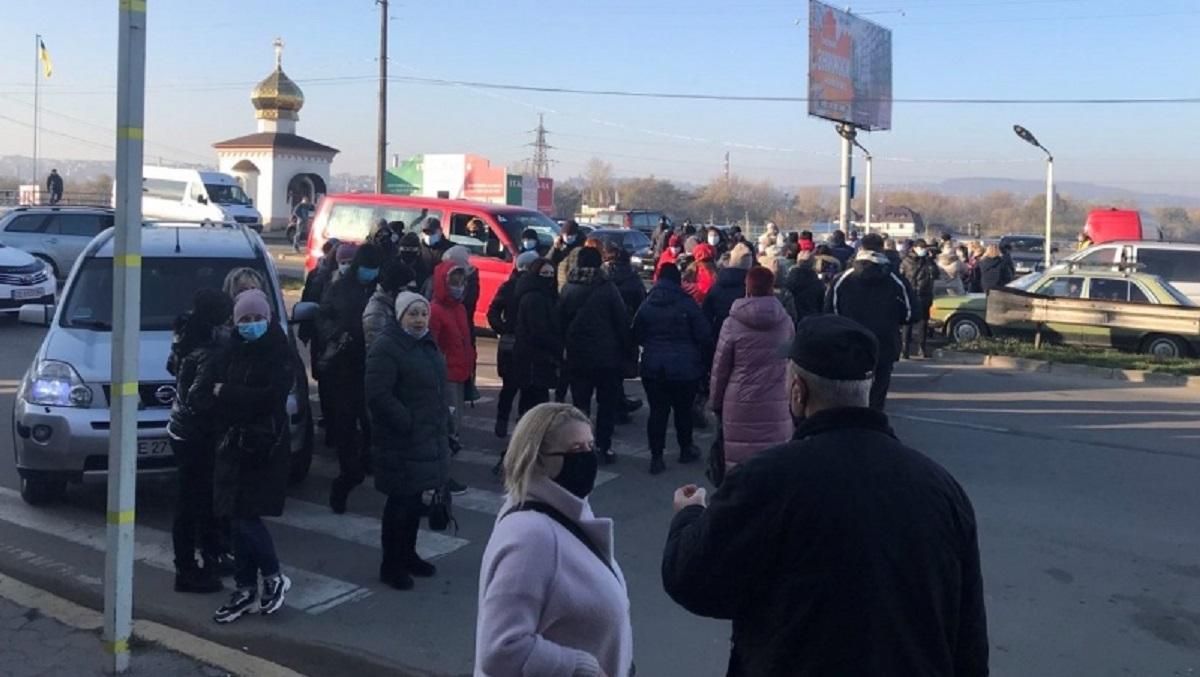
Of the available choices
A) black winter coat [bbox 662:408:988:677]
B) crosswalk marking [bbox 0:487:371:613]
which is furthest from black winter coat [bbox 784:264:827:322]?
black winter coat [bbox 662:408:988:677]

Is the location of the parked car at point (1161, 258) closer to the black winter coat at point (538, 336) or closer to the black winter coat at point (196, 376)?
the black winter coat at point (538, 336)

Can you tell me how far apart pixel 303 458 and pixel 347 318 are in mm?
1101


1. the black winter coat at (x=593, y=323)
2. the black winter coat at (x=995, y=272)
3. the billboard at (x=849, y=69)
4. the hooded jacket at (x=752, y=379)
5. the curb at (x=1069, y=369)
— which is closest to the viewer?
the hooded jacket at (x=752, y=379)

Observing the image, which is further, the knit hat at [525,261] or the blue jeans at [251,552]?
the knit hat at [525,261]

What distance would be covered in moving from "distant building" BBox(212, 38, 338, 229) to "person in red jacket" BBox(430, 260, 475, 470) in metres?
43.9

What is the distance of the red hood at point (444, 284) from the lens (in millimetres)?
8914

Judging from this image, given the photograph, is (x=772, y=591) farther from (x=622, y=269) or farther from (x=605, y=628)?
(x=622, y=269)

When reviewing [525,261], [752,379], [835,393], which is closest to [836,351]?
[835,393]

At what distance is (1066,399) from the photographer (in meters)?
13.8

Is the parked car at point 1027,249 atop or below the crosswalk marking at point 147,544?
atop

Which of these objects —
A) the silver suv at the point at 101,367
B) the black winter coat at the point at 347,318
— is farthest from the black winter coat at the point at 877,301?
the silver suv at the point at 101,367

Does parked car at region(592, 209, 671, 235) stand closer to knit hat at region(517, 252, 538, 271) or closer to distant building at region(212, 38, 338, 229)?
distant building at region(212, 38, 338, 229)

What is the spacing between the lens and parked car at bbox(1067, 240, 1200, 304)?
2220cm

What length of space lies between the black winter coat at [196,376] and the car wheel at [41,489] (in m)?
2.29
